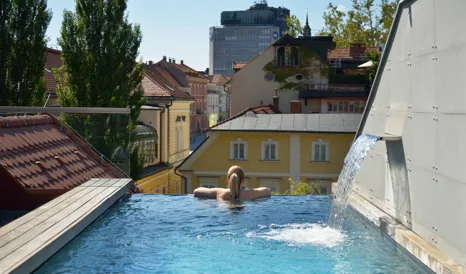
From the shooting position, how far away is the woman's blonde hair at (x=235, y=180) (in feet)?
41.9

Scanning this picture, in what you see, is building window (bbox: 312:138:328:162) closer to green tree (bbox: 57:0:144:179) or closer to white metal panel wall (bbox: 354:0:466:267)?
green tree (bbox: 57:0:144:179)

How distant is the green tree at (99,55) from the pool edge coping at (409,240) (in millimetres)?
18324

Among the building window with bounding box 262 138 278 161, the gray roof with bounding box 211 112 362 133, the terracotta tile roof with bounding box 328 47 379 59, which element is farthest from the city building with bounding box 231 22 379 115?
the building window with bounding box 262 138 278 161

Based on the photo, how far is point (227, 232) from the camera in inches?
407

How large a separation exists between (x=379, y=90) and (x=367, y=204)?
1.91 m

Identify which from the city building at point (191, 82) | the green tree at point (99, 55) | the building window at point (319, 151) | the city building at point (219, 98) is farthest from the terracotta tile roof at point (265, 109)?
the city building at point (219, 98)

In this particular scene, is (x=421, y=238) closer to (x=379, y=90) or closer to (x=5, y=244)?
(x=379, y=90)

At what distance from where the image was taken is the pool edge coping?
22.8 feet

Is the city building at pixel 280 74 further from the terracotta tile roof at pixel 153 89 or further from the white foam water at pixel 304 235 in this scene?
the white foam water at pixel 304 235

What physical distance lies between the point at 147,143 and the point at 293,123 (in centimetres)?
784

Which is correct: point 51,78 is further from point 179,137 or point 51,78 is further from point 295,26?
point 295,26

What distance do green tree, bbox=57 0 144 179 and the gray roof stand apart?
7401 millimetres

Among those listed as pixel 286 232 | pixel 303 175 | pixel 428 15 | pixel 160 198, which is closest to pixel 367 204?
pixel 286 232

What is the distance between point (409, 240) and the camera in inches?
321
